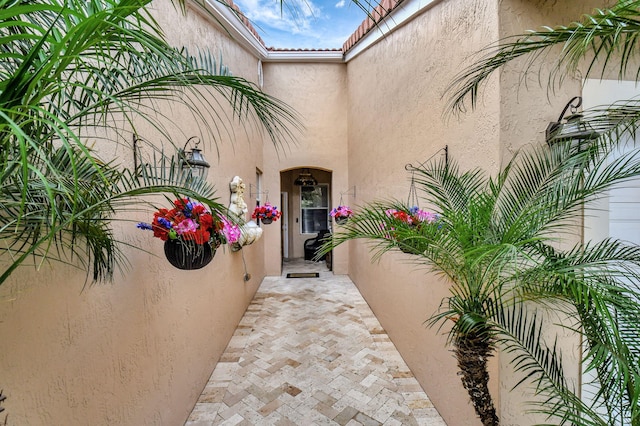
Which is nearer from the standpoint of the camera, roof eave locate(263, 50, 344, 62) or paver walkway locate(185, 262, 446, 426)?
paver walkway locate(185, 262, 446, 426)

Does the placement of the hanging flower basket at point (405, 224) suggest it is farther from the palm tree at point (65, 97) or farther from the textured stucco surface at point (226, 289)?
the palm tree at point (65, 97)

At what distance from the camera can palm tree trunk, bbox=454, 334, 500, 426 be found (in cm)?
132

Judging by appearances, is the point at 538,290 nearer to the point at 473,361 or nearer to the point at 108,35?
the point at 473,361

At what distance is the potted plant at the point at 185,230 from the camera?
4.42ft

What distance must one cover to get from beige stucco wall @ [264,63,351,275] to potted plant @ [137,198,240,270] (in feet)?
13.3

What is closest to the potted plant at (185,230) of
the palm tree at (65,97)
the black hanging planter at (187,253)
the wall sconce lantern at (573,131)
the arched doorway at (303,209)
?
the black hanging planter at (187,253)

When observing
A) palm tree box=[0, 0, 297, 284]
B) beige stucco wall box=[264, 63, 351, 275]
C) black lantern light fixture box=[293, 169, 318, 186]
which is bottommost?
palm tree box=[0, 0, 297, 284]

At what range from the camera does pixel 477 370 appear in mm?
1324

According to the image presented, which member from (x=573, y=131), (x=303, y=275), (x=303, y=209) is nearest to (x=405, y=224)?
(x=573, y=131)

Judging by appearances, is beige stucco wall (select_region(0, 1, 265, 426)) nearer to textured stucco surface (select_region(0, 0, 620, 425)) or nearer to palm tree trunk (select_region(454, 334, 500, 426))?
textured stucco surface (select_region(0, 0, 620, 425))

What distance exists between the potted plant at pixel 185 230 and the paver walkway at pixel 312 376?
54.9 inches

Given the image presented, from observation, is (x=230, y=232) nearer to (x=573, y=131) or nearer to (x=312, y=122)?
(x=573, y=131)

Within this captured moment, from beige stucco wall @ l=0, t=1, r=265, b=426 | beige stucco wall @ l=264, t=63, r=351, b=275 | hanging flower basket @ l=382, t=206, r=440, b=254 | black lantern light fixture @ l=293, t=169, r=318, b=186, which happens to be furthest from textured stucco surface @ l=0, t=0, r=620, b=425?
black lantern light fixture @ l=293, t=169, r=318, b=186

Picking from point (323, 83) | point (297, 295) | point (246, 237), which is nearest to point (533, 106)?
point (246, 237)
